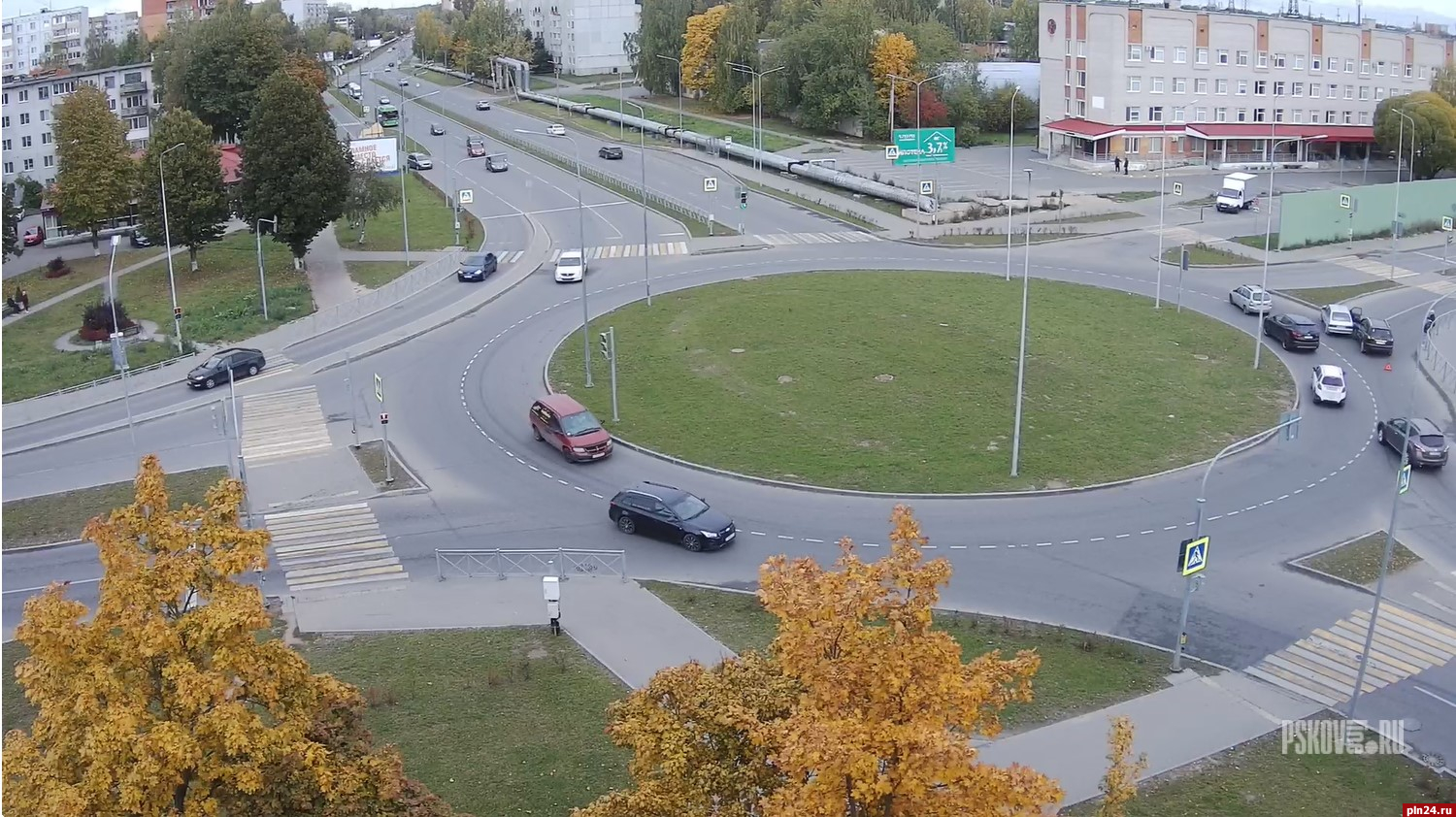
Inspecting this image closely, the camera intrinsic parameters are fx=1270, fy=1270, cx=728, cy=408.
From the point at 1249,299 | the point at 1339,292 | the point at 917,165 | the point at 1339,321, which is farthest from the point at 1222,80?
the point at 1339,321

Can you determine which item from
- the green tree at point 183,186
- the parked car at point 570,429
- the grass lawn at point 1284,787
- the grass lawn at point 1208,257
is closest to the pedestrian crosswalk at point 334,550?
the parked car at point 570,429

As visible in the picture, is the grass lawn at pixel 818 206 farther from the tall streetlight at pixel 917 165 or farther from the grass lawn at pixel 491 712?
the grass lawn at pixel 491 712

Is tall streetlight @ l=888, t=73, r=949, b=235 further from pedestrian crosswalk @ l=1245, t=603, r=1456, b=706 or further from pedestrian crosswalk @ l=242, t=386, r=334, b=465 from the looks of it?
pedestrian crosswalk @ l=242, t=386, r=334, b=465

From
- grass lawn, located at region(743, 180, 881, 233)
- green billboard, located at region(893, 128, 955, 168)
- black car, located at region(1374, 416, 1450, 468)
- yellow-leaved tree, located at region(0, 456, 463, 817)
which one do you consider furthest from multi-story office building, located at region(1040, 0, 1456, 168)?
yellow-leaved tree, located at region(0, 456, 463, 817)

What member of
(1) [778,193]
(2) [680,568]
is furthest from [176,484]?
(1) [778,193]

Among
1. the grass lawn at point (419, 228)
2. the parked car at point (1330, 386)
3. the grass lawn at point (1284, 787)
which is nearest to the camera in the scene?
the grass lawn at point (1284, 787)

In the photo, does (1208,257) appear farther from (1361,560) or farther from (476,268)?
(476,268)
